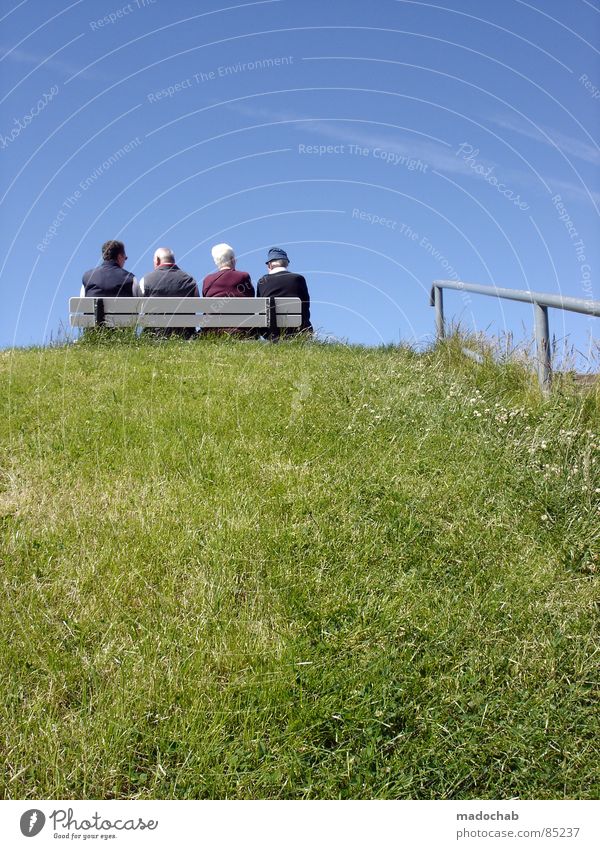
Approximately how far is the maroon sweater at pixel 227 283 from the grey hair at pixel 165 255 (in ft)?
2.07

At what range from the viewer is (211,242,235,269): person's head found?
40.3 feet

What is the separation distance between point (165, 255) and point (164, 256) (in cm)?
2

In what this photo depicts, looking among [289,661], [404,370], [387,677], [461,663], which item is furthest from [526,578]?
[404,370]

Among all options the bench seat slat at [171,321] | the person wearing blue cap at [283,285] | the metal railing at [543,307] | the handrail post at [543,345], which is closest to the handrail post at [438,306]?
the person wearing blue cap at [283,285]

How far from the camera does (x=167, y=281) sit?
12.2 m

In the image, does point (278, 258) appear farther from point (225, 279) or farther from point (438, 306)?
point (438, 306)

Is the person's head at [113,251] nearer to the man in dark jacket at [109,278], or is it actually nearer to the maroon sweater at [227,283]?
the man in dark jacket at [109,278]

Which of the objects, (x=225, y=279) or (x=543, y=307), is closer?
(x=543, y=307)

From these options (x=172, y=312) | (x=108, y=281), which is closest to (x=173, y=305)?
(x=172, y=312)

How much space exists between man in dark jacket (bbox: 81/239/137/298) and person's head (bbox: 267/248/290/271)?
215 centimetres

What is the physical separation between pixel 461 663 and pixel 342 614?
0.58 meters

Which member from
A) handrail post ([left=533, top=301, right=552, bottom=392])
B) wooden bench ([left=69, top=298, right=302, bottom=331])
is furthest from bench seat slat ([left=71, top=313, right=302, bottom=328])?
handrail post ([left=533, top=301, right=552, bottom=392])
